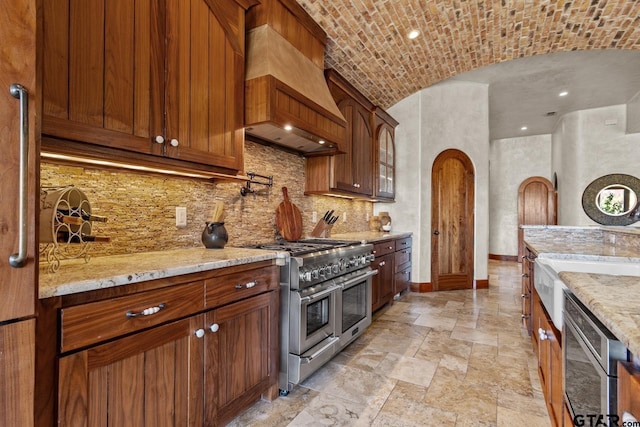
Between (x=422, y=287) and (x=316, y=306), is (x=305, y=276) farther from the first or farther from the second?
(x=422, y=287)

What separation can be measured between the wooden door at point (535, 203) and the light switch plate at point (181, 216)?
8480 millimetres

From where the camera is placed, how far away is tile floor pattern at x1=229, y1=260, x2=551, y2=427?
71.7 inches

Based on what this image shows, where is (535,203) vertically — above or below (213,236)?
above

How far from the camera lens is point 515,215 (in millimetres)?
8367

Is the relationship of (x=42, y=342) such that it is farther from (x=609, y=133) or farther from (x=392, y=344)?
(x=609, y=133)

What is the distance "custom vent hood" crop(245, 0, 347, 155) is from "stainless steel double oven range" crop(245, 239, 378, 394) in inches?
36.1

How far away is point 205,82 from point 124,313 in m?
1.29

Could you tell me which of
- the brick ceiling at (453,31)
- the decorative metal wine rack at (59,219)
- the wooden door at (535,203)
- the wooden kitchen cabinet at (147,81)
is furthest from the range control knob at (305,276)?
the wooden door at (535,203)

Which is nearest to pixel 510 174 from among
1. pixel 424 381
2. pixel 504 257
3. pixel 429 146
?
pixel 504 257

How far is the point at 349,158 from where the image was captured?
356 cm

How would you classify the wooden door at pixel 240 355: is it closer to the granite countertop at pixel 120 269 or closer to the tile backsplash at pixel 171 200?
the granite countertop at pixel 120 269

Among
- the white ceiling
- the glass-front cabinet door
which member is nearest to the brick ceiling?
the glass-front cabinet door

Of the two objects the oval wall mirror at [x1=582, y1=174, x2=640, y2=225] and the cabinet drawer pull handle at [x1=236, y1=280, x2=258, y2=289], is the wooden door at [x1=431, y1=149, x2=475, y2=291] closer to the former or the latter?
the oval wall mirror at [x1=582, y1=174, x2=640, y2=225]

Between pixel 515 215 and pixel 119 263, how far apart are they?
9.25m
